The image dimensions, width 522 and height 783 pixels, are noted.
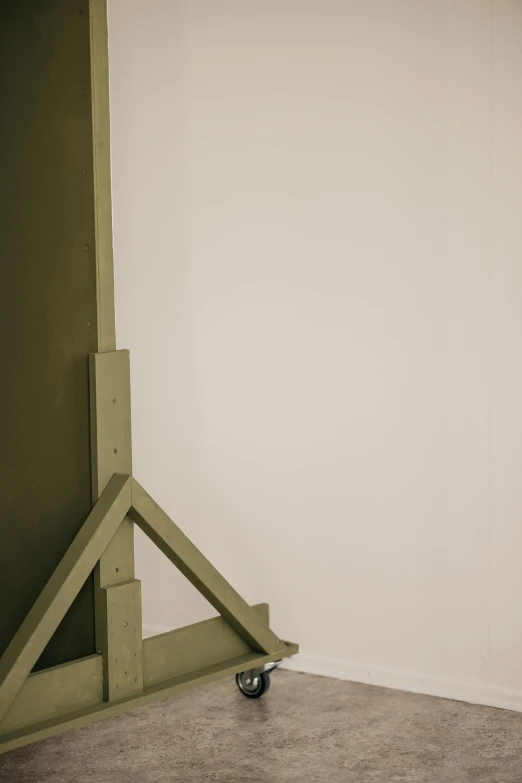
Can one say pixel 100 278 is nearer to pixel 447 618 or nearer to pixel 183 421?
pixel 183 421

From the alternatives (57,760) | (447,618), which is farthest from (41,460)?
(447,618)

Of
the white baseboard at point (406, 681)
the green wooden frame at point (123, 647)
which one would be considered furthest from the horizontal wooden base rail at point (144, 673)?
the white baseboard at point (406, 681)

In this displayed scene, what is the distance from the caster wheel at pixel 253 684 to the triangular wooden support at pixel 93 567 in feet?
0.81

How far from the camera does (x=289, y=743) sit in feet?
9.18

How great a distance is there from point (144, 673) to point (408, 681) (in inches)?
35.0

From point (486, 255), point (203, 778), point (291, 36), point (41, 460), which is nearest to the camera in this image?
point (203, 778)

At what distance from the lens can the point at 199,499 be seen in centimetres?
355

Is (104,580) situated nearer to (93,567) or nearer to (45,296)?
(93,567)

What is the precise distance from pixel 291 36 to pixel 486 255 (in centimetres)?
92

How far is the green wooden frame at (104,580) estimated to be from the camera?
2.50 meters

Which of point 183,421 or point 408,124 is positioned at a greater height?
point 408,124

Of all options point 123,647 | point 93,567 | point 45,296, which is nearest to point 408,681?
point 123,647

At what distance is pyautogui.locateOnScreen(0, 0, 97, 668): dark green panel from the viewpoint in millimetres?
2650

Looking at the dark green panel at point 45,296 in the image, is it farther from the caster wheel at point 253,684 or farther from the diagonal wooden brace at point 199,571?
the caster wheel at point 253,684
